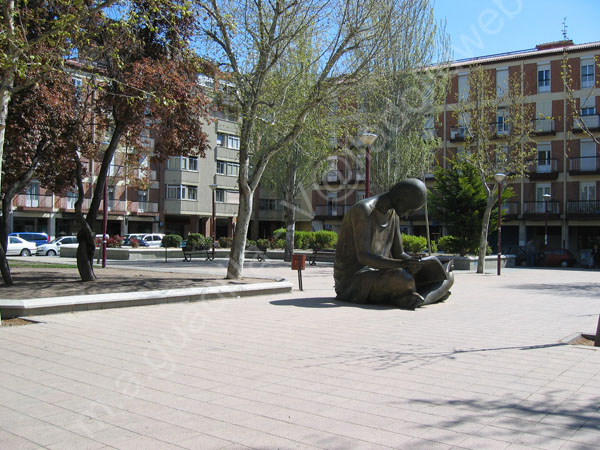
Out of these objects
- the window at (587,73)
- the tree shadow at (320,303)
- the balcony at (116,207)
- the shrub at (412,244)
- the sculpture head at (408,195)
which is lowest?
the tree shadow at (320,303)

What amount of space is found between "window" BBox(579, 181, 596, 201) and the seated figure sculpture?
35.9 meters

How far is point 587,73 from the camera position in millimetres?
41156

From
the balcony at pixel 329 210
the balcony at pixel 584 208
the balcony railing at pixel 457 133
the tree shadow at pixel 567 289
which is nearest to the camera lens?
the tree shadow at pixel 567 289

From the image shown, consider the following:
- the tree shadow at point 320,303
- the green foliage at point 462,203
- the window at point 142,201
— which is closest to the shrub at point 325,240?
the green foliage at point 462,203

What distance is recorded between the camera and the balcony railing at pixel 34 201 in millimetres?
42500

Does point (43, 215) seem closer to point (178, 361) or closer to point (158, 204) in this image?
point (158, 204)

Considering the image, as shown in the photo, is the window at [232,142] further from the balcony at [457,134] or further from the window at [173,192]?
the balcony at [457,134]

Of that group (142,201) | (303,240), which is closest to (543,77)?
(303,240)

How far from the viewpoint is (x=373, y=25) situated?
14469 mm

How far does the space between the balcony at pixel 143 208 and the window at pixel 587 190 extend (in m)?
35.3

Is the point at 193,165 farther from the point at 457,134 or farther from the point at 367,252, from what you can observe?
the point at 367,252

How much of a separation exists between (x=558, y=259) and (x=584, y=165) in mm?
9811

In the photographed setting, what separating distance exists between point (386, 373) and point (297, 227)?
53.4m

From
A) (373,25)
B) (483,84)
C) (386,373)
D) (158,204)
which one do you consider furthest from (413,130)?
(158,204)
